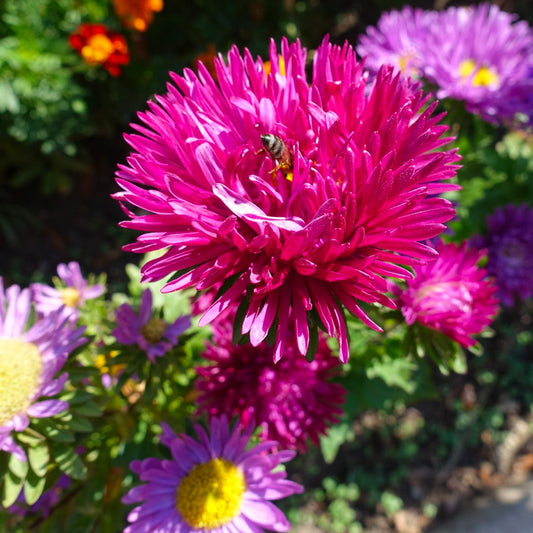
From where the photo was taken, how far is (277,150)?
0.74 metres

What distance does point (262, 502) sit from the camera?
0.97 m

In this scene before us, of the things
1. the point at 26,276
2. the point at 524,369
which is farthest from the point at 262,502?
the point at 26,276

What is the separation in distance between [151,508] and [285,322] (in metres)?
0.53

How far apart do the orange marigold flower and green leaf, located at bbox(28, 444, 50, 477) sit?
190cm

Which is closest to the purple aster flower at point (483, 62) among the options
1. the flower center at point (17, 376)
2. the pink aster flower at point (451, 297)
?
the pink aster flower at point (451, 297)

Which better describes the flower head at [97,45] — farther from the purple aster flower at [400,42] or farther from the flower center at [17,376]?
the flower center at [17,376]

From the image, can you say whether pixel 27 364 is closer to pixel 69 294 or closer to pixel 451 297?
pixel 69 294

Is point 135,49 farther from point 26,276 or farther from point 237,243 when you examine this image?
point 237,243

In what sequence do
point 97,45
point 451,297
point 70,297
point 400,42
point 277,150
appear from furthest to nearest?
point 97,45 < point 400,42 < point 70,297 < point 451,297 < point 277,150

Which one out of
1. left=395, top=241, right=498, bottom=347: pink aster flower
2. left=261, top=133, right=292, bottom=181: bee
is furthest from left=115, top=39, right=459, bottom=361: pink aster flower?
left=395, top=241, right=498, bottom=347: pink aster flower

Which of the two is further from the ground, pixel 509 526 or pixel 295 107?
pixel 295 107

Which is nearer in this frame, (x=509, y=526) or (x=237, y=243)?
(x=237, y=243)

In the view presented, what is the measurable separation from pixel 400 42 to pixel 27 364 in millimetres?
1264

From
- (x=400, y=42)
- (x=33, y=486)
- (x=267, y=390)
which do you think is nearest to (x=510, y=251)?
(x=400, y=42)
